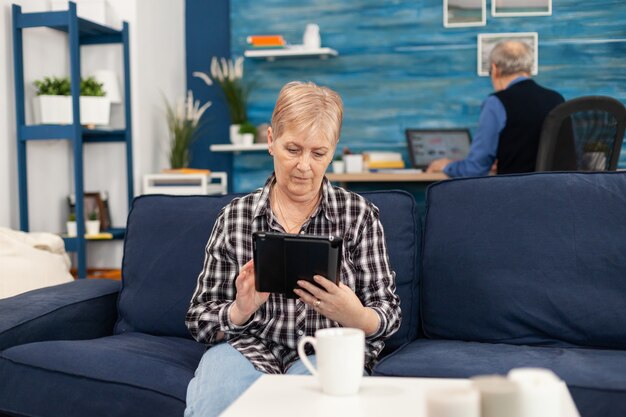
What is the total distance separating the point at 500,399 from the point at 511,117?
289 centimetres

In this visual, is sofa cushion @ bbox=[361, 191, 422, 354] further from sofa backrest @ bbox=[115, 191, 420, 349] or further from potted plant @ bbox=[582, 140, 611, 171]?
potted plant @ bbox=[582, 140, 611, 171]

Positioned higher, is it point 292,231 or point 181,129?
point 181,129

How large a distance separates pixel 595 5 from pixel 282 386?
3.85 meters

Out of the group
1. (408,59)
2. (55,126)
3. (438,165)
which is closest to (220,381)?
(55,126)

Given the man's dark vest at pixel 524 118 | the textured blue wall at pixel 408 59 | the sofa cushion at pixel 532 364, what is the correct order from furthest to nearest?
the textured blue wall at pixel 408 59, the man's dark vest at pixel 524 118, the sofa cushion at pixel 532 364

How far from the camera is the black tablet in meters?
1.44

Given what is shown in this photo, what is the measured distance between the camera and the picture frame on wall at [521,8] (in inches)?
177

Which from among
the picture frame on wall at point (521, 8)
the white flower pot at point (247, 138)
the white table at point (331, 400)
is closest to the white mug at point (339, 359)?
the white table at point (331, 400)

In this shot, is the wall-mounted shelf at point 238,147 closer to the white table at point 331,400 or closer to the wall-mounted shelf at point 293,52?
the wall-mounted shelf at point 293,52

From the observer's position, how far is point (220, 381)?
1.59 metres

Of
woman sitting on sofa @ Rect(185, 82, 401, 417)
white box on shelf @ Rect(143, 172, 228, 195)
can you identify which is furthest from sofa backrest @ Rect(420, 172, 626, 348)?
white box on shelf @ Rect(143, 172, 228, 195)

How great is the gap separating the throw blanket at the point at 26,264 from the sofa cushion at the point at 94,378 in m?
1.03

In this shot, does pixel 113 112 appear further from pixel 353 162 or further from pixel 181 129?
pixel 353 162

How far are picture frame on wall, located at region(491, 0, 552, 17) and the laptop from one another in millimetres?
706
